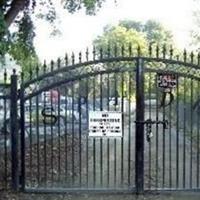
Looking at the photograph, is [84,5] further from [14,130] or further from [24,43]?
[14,130]

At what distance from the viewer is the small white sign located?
1005 cm

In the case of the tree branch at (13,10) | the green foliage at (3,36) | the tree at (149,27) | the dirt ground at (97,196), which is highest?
the tree at (149,27)

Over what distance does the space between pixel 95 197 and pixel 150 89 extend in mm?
2185

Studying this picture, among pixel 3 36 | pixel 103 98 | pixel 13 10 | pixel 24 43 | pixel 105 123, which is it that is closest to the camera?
pixel 105 123

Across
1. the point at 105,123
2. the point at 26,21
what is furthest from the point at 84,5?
the point at 105,123

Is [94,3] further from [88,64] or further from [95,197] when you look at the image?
[95,197]

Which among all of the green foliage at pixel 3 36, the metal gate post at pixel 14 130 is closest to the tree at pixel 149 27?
the green foliage at pixel 3 36

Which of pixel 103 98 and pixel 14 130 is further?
pixel 103 98

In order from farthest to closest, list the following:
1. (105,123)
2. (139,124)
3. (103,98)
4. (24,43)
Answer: (24,43)
(103,98)
(105,123)
(139,124)

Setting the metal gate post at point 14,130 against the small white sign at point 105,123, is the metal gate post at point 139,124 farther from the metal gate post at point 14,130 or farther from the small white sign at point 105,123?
the metal gate post at point 14,130

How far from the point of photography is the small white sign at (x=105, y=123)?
1005 cm

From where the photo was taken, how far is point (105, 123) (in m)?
10.1

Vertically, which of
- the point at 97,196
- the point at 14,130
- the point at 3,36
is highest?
the point at 3,36

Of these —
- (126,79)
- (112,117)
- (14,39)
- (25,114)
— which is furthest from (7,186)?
(14,39)
